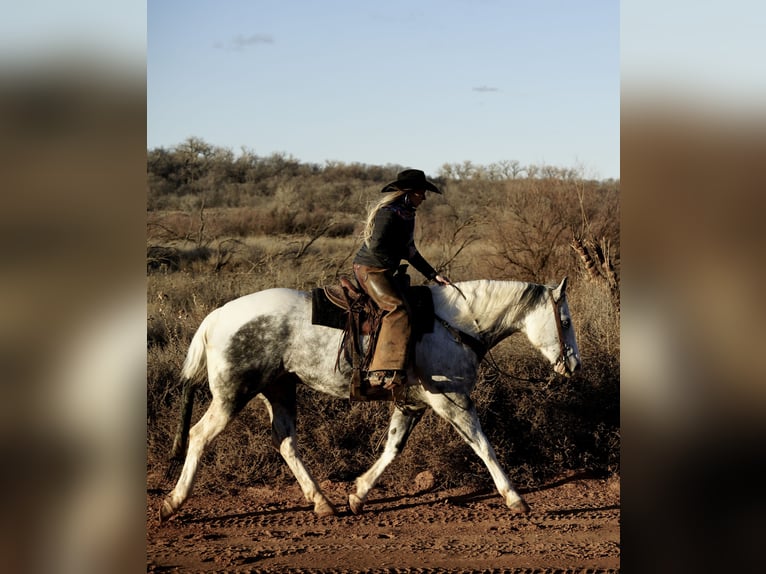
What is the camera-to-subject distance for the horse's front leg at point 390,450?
7.27m

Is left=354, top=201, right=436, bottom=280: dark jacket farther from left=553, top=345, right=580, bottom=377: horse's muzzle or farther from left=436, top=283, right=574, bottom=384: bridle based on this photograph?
left=553, top=345, right=580, bottom=377: horse's muzzle

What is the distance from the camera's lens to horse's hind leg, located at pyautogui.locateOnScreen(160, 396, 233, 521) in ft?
22.7

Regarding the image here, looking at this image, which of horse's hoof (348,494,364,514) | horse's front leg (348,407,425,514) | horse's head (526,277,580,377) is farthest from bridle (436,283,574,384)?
horse's hoof (348,494,364,514)

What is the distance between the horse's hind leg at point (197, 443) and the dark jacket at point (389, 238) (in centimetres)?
170

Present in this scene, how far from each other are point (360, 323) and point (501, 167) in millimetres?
32708

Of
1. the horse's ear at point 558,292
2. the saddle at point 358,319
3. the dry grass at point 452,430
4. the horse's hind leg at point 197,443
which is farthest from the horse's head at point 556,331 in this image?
the horse's hind leg at point 197,443

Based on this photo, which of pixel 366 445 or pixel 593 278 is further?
pixel 593 278

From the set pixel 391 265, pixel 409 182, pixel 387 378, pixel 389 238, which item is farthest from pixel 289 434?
pixel 409 182

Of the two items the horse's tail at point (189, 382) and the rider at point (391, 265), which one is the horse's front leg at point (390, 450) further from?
the horse's tail at point (189, 382)

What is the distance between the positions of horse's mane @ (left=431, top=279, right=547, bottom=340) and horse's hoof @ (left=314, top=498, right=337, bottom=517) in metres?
1.96
